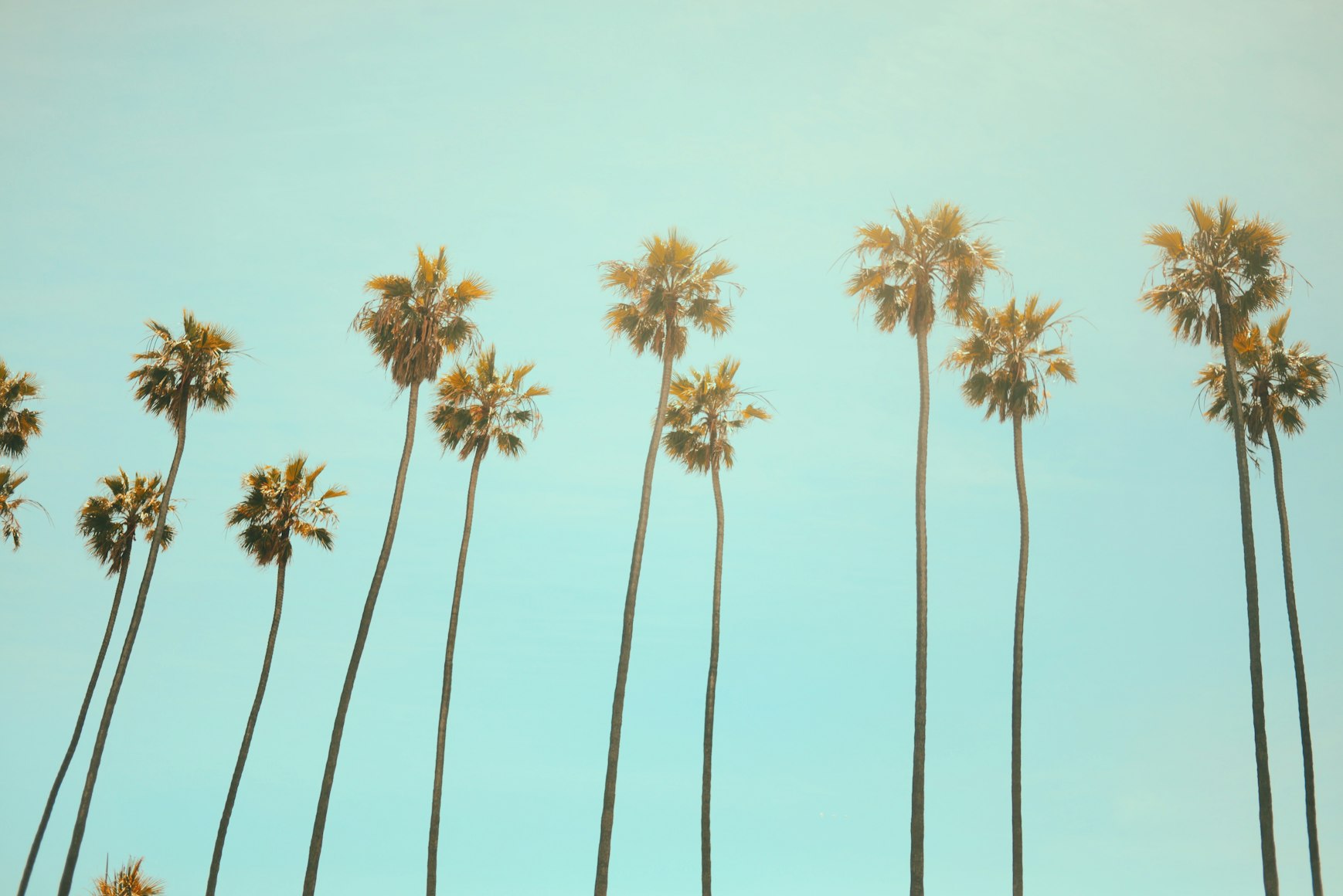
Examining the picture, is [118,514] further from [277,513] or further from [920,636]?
[920,636]

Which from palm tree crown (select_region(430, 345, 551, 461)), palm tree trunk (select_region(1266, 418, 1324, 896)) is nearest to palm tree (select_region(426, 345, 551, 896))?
palm tree crown (select_region(430, 345, 551, 461))

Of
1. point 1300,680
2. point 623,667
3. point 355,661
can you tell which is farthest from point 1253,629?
point 355,661

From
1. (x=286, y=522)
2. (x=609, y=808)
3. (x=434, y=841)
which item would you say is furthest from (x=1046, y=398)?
(x=286, y=522)

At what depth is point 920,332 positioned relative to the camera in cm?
3009

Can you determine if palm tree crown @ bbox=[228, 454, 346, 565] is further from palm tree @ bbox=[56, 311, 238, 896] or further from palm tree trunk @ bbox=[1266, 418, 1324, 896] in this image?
palm tree trunk @ bbox=[1266, 418, 1324, 896]

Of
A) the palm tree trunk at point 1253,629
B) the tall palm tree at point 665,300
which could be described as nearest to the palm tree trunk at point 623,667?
the tall palm tree at point 665,300

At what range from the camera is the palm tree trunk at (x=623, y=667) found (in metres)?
25.3

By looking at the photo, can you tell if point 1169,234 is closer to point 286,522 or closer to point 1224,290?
point 1224,290

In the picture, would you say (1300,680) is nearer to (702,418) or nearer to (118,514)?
(702,418)

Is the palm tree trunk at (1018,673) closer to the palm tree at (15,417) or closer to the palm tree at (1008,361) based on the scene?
the palm tree at (1008,361)

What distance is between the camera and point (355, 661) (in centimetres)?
3069

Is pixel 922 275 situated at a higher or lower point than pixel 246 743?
higher

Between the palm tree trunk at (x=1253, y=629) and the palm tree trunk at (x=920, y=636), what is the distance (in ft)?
24.3

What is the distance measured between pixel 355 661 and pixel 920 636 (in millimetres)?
15499
